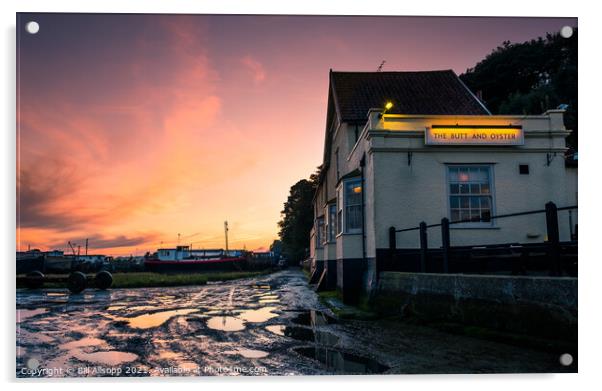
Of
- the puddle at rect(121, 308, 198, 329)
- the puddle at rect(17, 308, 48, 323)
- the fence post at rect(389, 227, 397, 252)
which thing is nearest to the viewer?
the puddle at rect(121, 308, 198, 329)

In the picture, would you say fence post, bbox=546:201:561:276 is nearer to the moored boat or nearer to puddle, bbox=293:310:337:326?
puddle, bbox=293:310:337:326

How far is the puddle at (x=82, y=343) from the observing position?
687 centimetres

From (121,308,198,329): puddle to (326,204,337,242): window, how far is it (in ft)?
23.9

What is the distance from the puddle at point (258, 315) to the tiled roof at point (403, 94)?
817cm

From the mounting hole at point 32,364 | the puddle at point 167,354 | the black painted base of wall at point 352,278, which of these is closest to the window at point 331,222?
the black painted base of wall at point 352,278

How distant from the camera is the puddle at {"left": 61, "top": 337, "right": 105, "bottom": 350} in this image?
22.5ft

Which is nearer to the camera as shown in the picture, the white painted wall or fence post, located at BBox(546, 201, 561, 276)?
fence post, located at BBox(546, 201, 561, 276)

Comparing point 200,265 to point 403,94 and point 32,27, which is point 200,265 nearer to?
point 403,94

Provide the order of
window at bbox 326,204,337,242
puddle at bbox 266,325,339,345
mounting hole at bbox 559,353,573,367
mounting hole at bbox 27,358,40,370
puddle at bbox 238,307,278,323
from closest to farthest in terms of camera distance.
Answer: mounting hole at bbox 559,353,573,367
mounting hole at bbox 27,358,40,370
puddle at bbox 266,325,339,345
puddle at bbox 238,307,278,323
window at bbox 326,204,337,242

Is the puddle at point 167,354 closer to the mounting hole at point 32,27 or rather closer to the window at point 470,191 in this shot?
the mounting hole at point 32,27

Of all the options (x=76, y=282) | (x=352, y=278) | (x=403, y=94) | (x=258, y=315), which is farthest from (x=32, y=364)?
(x=403, y=94)

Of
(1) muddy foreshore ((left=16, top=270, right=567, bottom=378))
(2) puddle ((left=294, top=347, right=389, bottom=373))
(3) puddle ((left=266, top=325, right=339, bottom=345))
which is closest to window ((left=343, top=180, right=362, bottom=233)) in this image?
(1) muddy foreshore ((left=16, top=270, right=567, bottom=378))

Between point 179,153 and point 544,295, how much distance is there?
24.0ft

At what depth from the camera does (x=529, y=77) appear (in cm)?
1494
